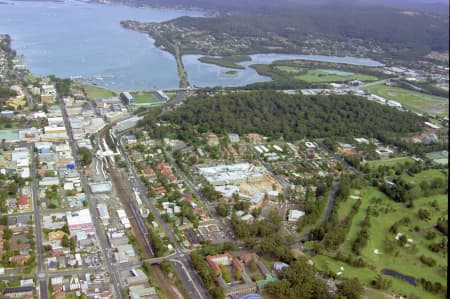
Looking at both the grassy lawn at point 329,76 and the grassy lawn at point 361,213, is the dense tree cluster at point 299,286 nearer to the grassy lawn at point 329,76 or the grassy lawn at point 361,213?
the grassy lawn at point 361,213

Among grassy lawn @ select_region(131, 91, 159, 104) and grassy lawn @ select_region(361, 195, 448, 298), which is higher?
grassy lawn @ select_region(131, 91, 159, 104)

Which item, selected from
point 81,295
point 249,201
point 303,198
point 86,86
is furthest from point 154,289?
point 86,86

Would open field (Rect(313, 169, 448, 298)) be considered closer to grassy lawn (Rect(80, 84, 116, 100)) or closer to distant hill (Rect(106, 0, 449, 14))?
grassy lawn (Rect(80, 84, 116, 100))

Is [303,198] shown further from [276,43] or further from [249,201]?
[276,43]

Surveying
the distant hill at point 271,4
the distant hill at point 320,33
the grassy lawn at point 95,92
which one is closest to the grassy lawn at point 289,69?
the distant hill at point 320,33

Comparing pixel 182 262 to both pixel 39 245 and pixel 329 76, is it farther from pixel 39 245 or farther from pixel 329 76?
pixel 329 76

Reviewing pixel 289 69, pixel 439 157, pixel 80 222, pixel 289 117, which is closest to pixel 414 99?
pixel 439 157

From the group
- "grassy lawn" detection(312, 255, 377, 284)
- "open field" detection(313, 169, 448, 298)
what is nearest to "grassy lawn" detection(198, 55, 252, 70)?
"open field" detection(313, 169, 448, 298)
